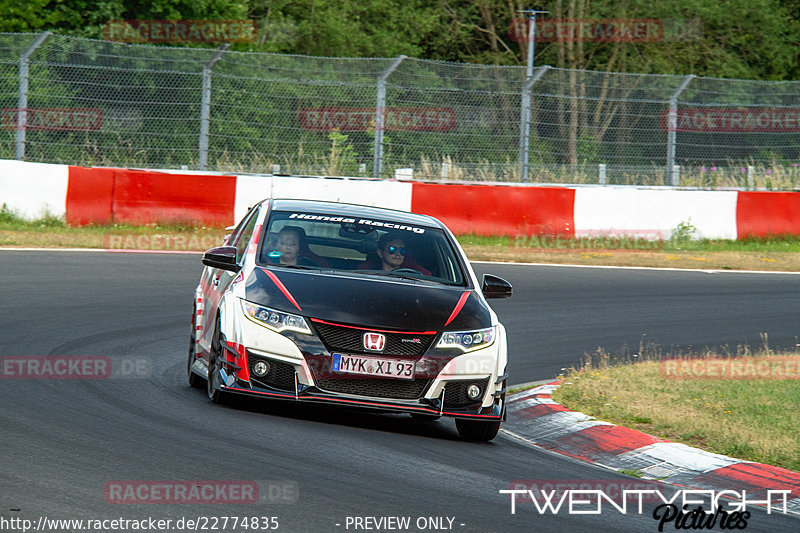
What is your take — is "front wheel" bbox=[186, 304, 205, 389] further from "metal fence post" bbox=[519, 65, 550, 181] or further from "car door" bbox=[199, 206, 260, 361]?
"metal fence post" bbox=[519, 65, 550, 181]

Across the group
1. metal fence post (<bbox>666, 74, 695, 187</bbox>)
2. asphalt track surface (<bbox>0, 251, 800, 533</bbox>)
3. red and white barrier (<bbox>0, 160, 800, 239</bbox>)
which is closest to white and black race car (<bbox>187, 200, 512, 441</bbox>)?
asphalt track surface (<bbox>0, 251, 800, 533</bbox>)

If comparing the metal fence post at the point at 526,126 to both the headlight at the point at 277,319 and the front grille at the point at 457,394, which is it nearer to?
the front grille at the point at 457,394

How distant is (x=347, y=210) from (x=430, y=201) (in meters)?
11.1

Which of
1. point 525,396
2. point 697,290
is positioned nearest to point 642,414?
point 525,396

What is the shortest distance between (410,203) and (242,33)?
1493cm

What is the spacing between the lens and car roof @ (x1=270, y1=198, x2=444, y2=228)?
8.65m

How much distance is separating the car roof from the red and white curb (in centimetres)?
159

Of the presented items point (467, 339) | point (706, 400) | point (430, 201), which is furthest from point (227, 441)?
point (430, 201)

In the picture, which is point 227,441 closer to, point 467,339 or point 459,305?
point 467,339

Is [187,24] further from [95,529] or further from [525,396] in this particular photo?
[95,529]

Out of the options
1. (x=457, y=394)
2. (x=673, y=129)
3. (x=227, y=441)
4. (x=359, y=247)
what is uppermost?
(x=673, y=129)

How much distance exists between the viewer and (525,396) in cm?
927

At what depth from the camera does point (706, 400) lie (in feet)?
29.3

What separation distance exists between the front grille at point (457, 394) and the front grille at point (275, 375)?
0.94 meters
